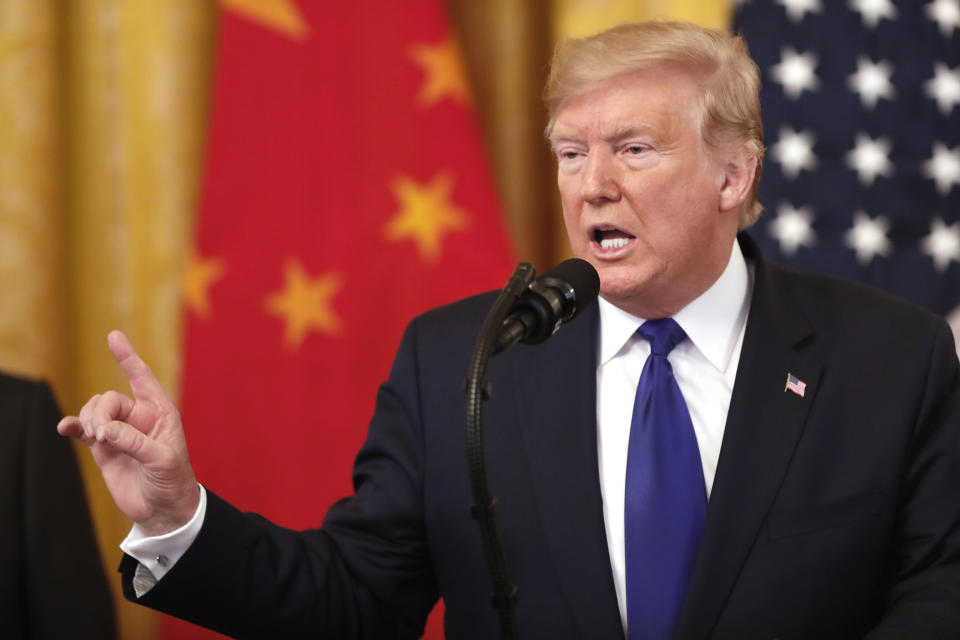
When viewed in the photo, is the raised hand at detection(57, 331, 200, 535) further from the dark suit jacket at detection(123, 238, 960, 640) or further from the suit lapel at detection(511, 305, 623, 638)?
the suit lapel at detection(511, 305, 623, 638)

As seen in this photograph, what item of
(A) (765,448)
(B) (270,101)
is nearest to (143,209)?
(B) (270,101)

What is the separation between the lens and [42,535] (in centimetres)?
187

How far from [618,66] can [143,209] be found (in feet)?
5.63

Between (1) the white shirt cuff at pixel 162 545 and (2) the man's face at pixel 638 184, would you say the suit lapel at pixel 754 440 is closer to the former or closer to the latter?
(2) the man's face at pixel 638 184

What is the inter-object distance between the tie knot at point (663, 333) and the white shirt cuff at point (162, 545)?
2.41 feet

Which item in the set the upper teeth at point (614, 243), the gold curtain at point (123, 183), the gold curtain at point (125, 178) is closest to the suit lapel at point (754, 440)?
the upper teeth at point (614, 243)

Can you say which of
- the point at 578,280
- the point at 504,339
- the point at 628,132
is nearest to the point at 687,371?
the point at 628,132

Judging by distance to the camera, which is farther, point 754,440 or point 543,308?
point 754,440

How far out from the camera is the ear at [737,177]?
1683mm

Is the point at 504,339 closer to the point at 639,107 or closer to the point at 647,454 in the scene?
the point at 647,454

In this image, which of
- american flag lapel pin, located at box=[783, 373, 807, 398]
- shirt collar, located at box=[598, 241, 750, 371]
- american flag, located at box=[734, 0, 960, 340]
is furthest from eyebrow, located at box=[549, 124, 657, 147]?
american flag, located at box=[734, 0, 960, 340]

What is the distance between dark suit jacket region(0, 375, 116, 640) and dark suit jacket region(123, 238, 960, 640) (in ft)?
2.10

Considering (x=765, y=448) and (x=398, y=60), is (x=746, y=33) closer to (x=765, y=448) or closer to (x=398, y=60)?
(x=398, y=60)

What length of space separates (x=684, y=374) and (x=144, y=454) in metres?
0.83
